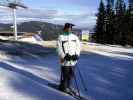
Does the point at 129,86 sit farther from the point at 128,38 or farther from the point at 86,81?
the point at 128,38

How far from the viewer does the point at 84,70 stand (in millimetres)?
16953

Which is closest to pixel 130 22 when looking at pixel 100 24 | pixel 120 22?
pixel 120 22

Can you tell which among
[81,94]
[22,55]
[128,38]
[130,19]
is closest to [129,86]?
[81,94]

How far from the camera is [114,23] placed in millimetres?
108125

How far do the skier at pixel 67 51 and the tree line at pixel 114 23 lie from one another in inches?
3462

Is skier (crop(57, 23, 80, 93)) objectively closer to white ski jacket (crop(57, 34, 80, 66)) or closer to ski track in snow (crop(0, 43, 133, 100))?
white ski jacket (crop(57, 34, 80, 66))

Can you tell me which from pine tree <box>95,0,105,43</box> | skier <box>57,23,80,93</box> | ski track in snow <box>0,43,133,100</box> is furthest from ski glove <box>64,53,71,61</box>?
pine tree <box>95,0,105,43</box>

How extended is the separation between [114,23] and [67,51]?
97967 millimetres

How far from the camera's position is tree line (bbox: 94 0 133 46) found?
3999 inches

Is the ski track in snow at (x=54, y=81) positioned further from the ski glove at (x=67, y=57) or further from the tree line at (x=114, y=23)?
the tree line at (x=114, y=23)

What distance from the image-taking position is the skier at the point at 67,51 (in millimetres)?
11086

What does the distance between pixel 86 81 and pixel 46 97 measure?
4.41 m

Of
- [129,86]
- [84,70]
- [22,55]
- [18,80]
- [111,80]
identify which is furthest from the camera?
[22,55]

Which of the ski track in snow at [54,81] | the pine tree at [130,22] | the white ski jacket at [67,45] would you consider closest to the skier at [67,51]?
the white ski jacket at [67,45]
